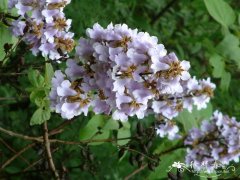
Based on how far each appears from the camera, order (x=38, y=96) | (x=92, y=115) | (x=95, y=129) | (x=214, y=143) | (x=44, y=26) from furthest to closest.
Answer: (x=214, y=143)
(x=92, y=115)
(x=95, y=129)
(x=44, y=26)
(x=38, y=96)

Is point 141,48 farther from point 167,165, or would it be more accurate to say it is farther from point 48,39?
point 167,165

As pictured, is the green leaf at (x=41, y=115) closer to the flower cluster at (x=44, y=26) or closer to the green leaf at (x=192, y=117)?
the flower cluster at (x=44, y=26)

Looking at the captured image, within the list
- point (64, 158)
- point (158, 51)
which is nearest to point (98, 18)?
point (64, 158)

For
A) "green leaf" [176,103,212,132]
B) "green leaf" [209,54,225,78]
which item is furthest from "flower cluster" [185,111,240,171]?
"green leaf" [209,54,225,78]

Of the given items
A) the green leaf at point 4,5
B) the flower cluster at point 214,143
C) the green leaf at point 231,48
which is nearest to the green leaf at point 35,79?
the green leaf at point 4,5

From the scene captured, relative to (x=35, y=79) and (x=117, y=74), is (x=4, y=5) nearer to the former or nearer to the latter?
(x=35, y=79)

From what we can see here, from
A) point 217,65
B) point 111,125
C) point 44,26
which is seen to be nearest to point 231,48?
point 217,65
